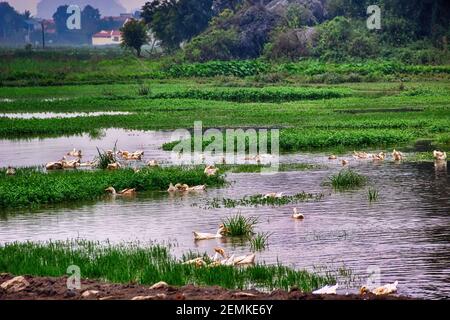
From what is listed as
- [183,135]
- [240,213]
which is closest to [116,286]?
[240,213]

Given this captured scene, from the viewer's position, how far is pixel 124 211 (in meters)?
20.8

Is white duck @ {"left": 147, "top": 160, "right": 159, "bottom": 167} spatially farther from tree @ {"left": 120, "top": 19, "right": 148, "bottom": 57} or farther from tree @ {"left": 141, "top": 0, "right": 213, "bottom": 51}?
tree @ {"left": 141, "top": 0, "right": 213, "bottom": 51}

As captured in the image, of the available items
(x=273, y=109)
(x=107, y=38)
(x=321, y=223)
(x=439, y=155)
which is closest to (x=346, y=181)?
(x=439, y=155)

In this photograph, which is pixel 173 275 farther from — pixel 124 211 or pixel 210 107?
pixel 210 107

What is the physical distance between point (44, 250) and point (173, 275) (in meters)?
3.14

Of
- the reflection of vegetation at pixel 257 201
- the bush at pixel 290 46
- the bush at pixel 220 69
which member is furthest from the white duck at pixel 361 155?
the bush at pixel 290 46

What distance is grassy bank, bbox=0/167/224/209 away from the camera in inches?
862

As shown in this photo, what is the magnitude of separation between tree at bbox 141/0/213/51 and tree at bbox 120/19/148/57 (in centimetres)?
148

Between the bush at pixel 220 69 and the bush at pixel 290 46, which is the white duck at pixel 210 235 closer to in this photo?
the bush at pixel 220 69

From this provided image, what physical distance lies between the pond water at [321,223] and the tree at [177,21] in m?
58.5

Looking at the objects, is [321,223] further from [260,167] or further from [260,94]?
[260,94]

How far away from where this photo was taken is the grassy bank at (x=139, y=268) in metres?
13.6
